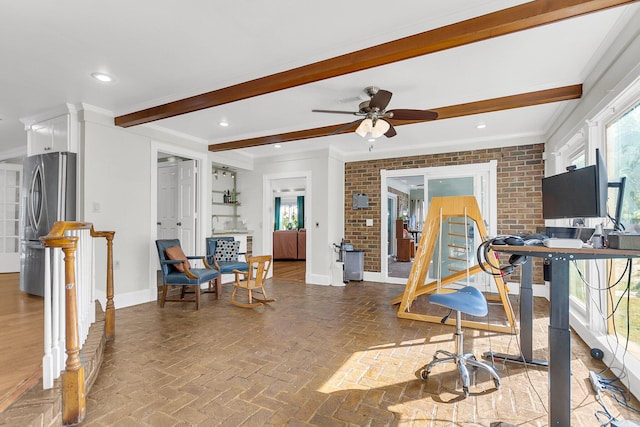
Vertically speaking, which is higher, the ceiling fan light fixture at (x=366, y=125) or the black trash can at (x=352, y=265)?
the ceiling fan light fixture at (x=366, y=125)

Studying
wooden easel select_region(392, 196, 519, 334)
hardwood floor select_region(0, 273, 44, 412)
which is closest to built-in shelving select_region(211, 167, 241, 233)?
hardwood floor select_region(0, 273, 44, 412)

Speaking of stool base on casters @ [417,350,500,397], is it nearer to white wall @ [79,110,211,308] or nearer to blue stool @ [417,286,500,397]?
blue stool @ [417,286,500,397]

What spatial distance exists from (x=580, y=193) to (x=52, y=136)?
17.9 ft

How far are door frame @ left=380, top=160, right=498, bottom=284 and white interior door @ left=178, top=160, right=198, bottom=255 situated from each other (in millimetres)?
3393

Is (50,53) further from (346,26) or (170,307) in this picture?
(170,307)

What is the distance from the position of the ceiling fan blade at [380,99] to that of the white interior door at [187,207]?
349 centimetres

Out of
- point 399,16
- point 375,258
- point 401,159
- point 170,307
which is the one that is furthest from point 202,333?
point 401,159

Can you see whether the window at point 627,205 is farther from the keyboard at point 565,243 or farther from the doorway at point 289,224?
the doorway at point 289,224

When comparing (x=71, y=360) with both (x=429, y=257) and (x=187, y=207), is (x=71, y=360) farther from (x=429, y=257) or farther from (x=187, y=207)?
(x=187, y=207)

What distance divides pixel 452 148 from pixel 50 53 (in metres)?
5.28

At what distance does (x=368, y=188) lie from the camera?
6035 millimetres

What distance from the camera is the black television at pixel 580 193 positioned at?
66.6 inches

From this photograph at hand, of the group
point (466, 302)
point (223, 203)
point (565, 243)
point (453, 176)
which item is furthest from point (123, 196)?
point (453, 176)

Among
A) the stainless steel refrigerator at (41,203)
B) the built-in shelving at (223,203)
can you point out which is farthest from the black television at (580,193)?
the built-in shelving at (223,203)
